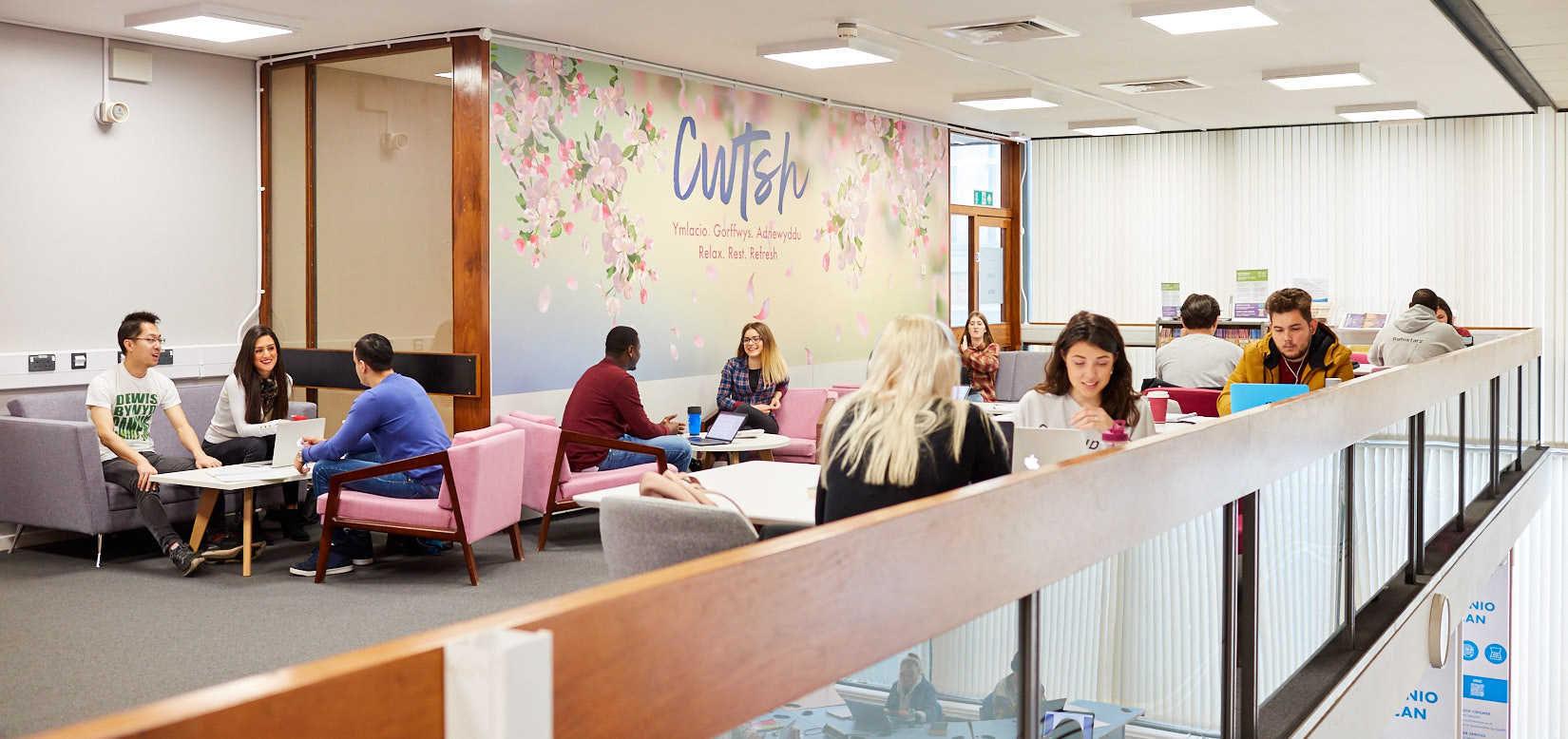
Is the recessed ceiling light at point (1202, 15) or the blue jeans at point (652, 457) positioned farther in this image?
the blue jeans at point (652, 457)

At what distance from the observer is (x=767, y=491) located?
14.3ft

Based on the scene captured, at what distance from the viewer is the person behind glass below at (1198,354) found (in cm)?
704

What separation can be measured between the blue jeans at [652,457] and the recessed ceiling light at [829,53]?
261 cm

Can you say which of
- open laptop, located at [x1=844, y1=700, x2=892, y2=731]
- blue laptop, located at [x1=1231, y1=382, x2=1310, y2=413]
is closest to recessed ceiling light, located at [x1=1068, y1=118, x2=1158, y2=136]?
blue laptop, located at [x1=1231, y1=382, x2=1310, y2=413]

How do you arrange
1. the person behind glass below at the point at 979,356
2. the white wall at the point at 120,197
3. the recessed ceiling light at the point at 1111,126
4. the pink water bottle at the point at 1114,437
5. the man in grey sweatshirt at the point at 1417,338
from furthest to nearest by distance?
the recessed ceiling light at the point at 1111,126
the person behind glass below at the point at 979,356
the man in grey sweatshirt at the point at 1417,338
the white wall at the point at 120,197
the pink water bottle at the point at 1114,437

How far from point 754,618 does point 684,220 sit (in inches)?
297

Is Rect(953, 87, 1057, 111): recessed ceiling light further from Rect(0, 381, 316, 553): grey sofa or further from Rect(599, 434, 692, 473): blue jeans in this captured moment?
Rect(0, 381, 316, 553): grey sofa

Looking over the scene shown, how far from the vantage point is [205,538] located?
6.73 meters

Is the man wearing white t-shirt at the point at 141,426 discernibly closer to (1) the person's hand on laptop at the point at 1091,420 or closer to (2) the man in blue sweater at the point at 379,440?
(2) the man in blue sweater at the point at 379,440

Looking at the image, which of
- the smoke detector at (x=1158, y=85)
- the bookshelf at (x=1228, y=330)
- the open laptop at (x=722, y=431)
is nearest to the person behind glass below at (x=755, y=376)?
the open laptop at (x=722, y=431)

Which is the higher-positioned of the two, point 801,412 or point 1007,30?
point 1007,30

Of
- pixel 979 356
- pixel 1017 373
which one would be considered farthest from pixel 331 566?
pixel 1017 373

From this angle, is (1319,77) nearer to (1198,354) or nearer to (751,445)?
(1198,354)

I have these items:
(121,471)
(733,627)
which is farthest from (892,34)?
(733,627)
